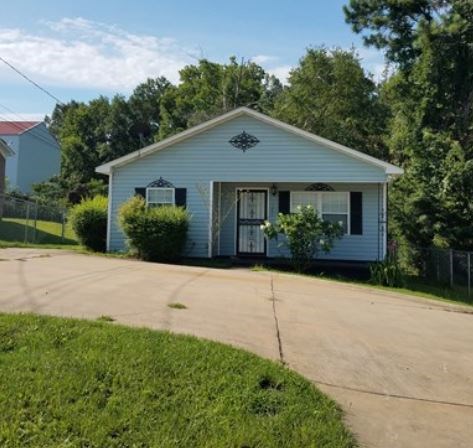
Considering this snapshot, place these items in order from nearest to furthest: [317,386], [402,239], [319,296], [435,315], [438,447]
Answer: [438,447] → [317,386] → [435,315] → [319,296] → [402,239]

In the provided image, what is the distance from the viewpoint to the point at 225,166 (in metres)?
17.1

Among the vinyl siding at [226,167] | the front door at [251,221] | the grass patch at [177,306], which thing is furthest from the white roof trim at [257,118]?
the grass patch at [177,306]

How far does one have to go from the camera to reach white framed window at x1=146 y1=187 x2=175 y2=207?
57.4ft

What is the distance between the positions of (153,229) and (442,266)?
8605 millimetres

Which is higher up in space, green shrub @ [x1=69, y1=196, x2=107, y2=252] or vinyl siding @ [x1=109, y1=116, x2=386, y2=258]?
vinyl siding @ [x1=109, y1=116, x2=386, y2=258]

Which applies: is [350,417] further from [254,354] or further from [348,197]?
[348,197]

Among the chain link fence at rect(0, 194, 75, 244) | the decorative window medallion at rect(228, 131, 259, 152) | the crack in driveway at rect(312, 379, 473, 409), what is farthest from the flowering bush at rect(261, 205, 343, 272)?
the chain link fence at rect(0, 194, 75, 244)

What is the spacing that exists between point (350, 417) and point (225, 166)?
1338 cm

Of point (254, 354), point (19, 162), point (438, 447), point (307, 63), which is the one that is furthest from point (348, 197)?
point (19, 162)

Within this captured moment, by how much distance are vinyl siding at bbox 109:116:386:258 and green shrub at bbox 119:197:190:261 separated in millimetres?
1400

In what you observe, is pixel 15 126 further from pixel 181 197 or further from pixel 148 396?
pixel 148 396

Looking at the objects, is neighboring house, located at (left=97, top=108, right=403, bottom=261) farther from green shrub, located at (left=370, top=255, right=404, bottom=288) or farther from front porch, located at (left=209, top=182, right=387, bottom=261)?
green shrub, located at (left=370, top=255, right=404, bottom=288)

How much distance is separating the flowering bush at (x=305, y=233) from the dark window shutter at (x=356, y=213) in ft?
4.77

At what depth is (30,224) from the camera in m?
25.8
